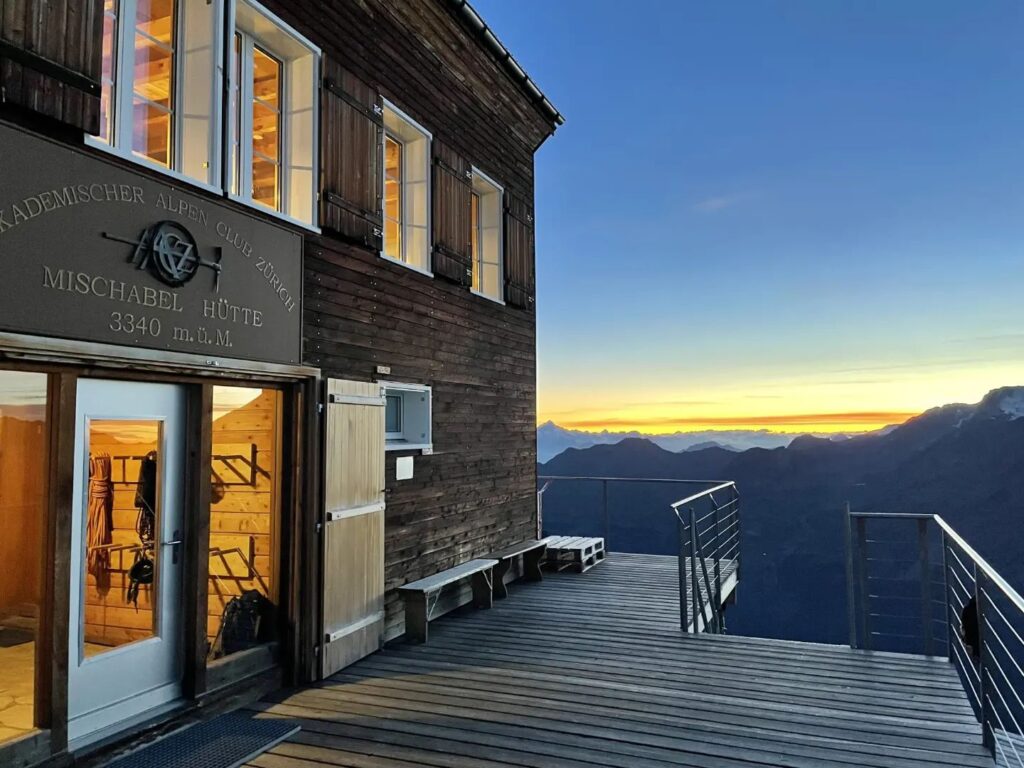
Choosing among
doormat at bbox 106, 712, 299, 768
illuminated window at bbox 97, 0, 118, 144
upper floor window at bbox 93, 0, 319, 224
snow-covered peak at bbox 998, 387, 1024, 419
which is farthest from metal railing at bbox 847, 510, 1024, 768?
snow-covered peak at bbox 998, 387, 1024, 419

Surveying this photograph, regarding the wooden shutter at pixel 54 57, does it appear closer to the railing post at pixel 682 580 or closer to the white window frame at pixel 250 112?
the white window frame at pixel 250 112

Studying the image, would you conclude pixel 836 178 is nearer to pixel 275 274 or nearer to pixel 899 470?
pixel 275 274

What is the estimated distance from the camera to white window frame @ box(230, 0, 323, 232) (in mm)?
3889

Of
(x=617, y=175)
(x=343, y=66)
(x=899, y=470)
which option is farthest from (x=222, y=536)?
(x=899, y=470)

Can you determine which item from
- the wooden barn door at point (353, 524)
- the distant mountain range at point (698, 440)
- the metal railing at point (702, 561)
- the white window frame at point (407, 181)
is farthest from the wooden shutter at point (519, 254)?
the distant mountain range at point (698, 440)

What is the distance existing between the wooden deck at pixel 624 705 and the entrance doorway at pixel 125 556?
0.75 metres

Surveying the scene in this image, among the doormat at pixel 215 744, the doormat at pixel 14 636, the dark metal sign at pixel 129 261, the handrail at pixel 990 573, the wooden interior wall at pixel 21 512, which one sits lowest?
the doormat at pixel 215 744

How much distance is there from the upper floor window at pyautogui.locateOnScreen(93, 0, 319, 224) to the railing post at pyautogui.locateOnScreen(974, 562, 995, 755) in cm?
427

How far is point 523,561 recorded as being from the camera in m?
7.53

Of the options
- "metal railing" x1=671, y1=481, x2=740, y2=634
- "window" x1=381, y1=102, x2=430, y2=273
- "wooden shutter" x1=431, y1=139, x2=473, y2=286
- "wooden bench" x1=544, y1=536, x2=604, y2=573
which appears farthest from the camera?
"wooden bench" x1=544, y1=536, x2=604, y2=573

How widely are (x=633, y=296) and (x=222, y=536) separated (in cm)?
1357

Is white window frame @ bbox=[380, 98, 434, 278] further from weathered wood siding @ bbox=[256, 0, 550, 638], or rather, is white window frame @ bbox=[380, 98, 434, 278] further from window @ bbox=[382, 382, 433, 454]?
window @ bbox=[382, 382, 433, 454]

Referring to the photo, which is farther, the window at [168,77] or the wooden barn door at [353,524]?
the wooden barn door at [353,524]

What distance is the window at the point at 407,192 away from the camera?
227 inches
